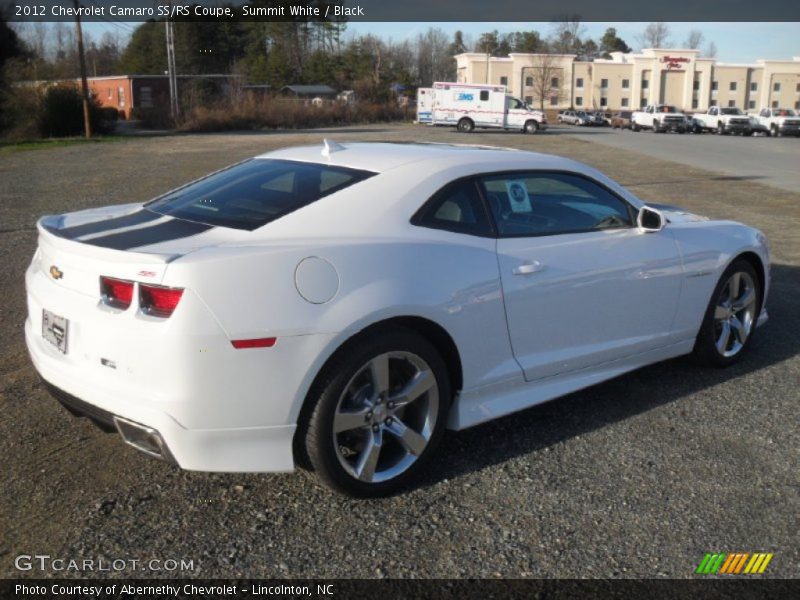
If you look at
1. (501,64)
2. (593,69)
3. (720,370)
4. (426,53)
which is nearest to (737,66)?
(593,69)

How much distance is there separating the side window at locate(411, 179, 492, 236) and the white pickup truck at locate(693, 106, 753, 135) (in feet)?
176

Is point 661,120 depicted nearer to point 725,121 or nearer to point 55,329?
point 725,121

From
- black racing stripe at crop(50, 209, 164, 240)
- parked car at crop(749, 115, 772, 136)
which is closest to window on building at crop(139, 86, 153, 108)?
parked car at crop(749, 115, 772, 136)

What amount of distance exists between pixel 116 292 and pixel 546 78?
114068mm

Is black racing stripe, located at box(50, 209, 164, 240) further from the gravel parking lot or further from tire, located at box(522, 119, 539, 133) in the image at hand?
tire, located at box(522, 119, 539, 133)

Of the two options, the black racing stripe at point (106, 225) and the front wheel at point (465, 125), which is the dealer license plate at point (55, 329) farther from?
the front wheel at point (465, 125)

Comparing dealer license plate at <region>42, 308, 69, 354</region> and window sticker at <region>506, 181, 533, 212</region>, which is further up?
window sticker at <region>506, 181, 533, 212</region>

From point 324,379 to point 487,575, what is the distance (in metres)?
1.01

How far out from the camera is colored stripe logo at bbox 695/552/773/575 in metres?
3.16

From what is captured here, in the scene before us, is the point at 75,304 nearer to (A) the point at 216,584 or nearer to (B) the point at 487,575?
(A) the point at 216,584

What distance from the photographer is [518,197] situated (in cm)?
440

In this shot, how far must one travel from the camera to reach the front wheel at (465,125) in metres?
53.4

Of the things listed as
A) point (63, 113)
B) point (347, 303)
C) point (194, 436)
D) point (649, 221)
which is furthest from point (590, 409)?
point (63, 113)

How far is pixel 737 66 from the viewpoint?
359 feet
